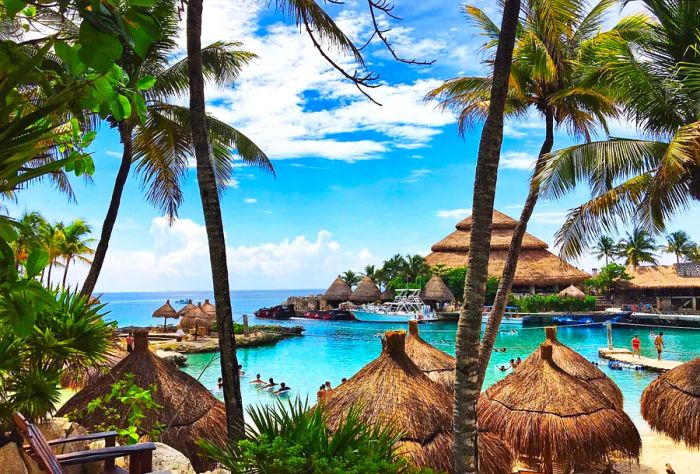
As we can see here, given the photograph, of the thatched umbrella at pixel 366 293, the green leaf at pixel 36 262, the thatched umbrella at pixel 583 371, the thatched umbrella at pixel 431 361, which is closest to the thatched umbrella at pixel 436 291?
the thatched umbrella at pixel 366 293

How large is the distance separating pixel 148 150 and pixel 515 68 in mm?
6756

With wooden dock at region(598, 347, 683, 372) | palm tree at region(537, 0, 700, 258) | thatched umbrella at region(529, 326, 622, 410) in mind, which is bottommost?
wooden dock at region(598, 347, 683, 372)

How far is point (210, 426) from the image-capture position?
658cm

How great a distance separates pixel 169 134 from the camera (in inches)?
372

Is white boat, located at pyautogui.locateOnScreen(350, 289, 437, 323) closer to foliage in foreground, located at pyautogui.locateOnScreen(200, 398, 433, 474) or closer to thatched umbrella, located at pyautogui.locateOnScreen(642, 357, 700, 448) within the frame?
thatched umbrella, located at pyautogui.locateOnScreen(642, 357, 700, 448)

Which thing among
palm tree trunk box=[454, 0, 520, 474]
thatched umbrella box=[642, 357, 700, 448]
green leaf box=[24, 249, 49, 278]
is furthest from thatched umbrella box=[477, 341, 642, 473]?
green leaf box=[24, 249, 49, 278]

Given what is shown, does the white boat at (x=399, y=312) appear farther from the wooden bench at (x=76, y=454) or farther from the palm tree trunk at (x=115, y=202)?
the wooden bench at (x=76, y=454)

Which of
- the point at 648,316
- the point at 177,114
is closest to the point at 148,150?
the point at 177,114

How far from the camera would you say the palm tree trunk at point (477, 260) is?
12.2 feet

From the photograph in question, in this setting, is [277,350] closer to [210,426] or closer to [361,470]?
[210,426]

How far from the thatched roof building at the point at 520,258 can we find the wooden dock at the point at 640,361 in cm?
1950

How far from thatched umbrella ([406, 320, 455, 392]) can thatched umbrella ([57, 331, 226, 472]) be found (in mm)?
4370

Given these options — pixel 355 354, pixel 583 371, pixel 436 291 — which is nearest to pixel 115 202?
pixel 583 371

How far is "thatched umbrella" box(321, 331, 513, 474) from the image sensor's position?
5755 mm
